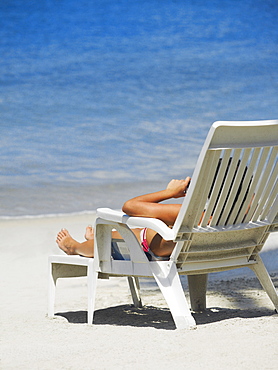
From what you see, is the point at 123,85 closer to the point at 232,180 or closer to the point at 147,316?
the point at 147,316

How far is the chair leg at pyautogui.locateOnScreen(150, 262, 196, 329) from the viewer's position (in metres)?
2.98

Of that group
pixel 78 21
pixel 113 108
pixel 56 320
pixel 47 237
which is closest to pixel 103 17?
pixel 78 21

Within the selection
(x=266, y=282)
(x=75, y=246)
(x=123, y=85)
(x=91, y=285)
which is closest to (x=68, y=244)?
(x=75, y=246)

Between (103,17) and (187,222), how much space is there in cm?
2010

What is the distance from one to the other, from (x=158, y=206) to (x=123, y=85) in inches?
654

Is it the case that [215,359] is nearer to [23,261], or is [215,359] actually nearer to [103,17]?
[23,261]

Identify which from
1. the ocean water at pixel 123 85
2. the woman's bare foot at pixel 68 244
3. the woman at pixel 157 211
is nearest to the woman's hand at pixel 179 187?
the woman at pixel 157 211

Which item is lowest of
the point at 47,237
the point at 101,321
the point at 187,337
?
the point at 47,237

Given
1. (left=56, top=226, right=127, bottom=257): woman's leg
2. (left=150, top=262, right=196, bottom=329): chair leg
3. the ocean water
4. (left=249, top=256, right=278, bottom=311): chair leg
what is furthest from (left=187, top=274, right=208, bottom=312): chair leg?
the ocean water

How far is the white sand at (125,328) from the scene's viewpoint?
2.46 m

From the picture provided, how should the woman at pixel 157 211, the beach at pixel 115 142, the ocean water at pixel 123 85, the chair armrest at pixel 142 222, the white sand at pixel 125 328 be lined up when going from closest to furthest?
the white sand at pixel 125 328 < the beach at pixel 115 142 < the chair armrest at pixel 142 222 < the woman at pixel 157 211 < the ocean water at pixel 123 85

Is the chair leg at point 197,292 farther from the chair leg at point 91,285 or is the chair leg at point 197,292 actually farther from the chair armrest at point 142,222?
the chair armrest at point 142,222

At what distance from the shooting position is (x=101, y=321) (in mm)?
3734

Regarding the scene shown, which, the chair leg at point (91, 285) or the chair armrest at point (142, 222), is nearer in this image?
the chair armrest at point (142, 222)
